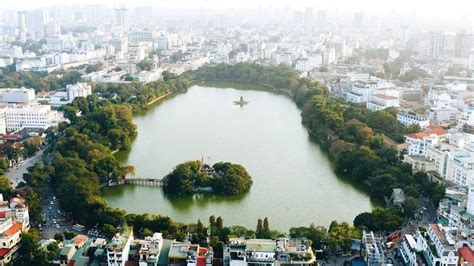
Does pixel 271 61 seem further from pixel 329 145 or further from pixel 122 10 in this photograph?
pixel 122 10

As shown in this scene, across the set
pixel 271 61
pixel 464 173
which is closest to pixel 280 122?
pixel 464 173

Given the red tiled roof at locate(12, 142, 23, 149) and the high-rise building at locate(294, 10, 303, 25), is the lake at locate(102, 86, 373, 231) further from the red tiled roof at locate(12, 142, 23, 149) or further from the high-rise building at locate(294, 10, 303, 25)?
the high-rise building at locate(294, 10, 303, 25)

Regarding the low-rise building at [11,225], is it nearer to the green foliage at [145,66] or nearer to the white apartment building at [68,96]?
the white apartment building at [68,96]

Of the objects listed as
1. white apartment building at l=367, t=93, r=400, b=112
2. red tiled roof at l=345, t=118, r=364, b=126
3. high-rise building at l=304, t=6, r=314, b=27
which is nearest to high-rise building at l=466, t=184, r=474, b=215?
red tiled roof at l=345, t=118, r=364, b=126

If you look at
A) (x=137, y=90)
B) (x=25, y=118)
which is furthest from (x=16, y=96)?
(x=137, y=90)

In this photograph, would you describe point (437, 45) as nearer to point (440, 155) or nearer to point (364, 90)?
point (364, 90)

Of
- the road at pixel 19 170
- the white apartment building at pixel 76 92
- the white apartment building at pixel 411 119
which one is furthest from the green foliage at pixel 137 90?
the white apartment building at pixel 411 119
